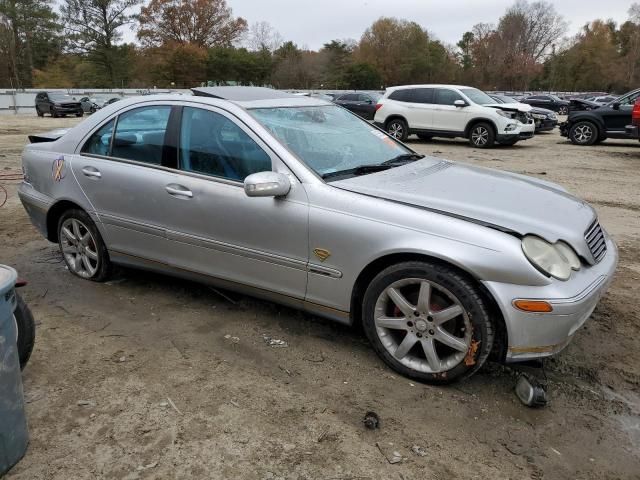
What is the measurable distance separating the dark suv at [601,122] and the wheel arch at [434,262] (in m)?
14.0

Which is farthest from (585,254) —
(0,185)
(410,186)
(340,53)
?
(340,53)

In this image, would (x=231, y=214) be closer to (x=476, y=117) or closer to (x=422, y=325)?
(x=422, y=325)

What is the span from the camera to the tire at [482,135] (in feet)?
48.6

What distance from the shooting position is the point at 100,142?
4176 millimetres

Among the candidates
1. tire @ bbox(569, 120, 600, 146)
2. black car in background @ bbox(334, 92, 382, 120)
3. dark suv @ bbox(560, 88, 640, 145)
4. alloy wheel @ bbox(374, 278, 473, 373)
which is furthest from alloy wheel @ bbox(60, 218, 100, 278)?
black car in background @ bbox(334, 92, 382, 120)

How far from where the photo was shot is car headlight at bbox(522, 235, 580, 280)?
2.63m

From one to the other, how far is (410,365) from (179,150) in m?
2.10

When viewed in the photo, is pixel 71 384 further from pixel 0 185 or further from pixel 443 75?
pixel 443 75

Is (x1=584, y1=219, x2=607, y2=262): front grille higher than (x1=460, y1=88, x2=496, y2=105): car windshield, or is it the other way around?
(x1=460, y1=88, x2=496, y2=105): car windshield

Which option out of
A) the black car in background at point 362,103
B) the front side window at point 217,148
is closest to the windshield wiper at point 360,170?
the front side window at point 217,148

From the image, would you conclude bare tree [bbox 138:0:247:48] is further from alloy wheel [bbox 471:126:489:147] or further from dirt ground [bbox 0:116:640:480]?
dirt ground [bbox 0:116:640:480]

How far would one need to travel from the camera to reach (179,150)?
368cm

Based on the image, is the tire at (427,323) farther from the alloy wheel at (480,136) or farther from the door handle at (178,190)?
the alloy wheel at (480,136)

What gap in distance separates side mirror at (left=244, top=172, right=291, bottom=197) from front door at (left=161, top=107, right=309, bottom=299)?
0.28 feet
